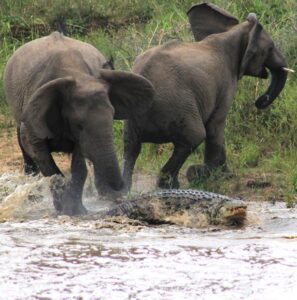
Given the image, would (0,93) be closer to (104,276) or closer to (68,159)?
(68,159)

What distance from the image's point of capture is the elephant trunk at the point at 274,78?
1050cm

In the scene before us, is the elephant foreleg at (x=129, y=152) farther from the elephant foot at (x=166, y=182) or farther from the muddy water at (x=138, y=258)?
the muddy water at (x=138, y=258)

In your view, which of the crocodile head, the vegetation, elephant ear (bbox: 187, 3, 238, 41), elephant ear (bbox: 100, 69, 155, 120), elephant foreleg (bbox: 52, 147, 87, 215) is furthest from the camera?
elephant ear (bbox: 187, 3, 238, 41)

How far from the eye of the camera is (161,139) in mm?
9656

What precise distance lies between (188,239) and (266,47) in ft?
9.35

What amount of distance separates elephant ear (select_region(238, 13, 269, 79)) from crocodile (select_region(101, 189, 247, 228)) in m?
2.01

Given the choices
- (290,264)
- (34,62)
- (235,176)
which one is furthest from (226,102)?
(290,264)

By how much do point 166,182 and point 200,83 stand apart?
819 millimetres

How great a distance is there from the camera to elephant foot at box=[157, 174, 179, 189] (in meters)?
9.77

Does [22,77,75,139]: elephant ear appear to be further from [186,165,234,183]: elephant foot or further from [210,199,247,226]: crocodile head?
[186,165,234,183]: elephant foot

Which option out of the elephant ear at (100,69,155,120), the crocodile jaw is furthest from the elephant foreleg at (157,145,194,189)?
the crocodile jaw

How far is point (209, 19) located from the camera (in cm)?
1066

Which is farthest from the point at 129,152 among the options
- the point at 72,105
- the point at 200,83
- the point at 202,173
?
the point at 72,105

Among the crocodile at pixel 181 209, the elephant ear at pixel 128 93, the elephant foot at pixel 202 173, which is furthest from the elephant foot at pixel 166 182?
the crocodile at pixel 181 209
